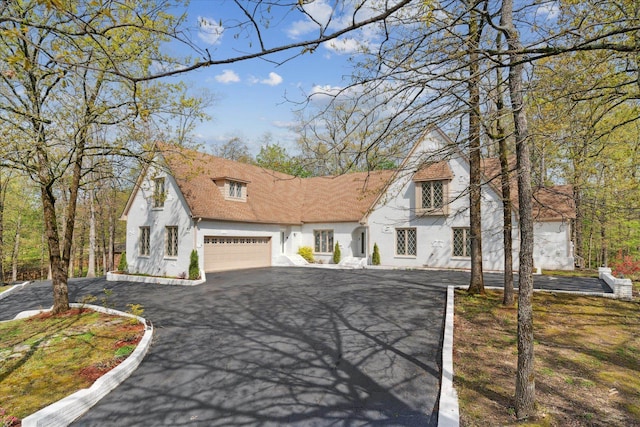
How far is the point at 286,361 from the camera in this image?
259 inches

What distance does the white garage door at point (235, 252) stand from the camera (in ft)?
62.3

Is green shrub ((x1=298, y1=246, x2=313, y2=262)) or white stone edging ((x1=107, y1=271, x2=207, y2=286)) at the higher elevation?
green shrub ((x1=298, y1=246, x2=313, y2=262))

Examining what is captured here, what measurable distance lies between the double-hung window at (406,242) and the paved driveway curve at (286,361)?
8.50 metres

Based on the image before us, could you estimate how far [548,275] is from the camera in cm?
1631

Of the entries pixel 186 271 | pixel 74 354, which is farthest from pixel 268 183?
pixel 74 354

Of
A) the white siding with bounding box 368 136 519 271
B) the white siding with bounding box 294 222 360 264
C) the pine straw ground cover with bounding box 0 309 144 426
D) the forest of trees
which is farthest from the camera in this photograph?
the white siding with bounding box 294 222 360 264

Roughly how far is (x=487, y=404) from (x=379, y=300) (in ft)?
21.5

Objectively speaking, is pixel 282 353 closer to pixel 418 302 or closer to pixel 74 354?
pixel 74 354

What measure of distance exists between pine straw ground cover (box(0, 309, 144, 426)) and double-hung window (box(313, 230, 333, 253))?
15.7m

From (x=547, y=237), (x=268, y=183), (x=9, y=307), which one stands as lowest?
(x=9, y=307)

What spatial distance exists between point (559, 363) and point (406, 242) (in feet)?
50.0

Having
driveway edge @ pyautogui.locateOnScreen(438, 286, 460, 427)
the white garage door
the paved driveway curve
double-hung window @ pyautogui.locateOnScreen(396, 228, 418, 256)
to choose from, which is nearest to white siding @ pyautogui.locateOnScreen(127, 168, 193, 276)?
the white garage door

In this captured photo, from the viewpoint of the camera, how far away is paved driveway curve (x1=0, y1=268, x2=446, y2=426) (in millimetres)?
4848

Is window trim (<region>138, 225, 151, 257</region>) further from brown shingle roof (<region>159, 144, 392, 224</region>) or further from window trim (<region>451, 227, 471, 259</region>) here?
window trim (<region>451, 227, 471, 259</region>)
